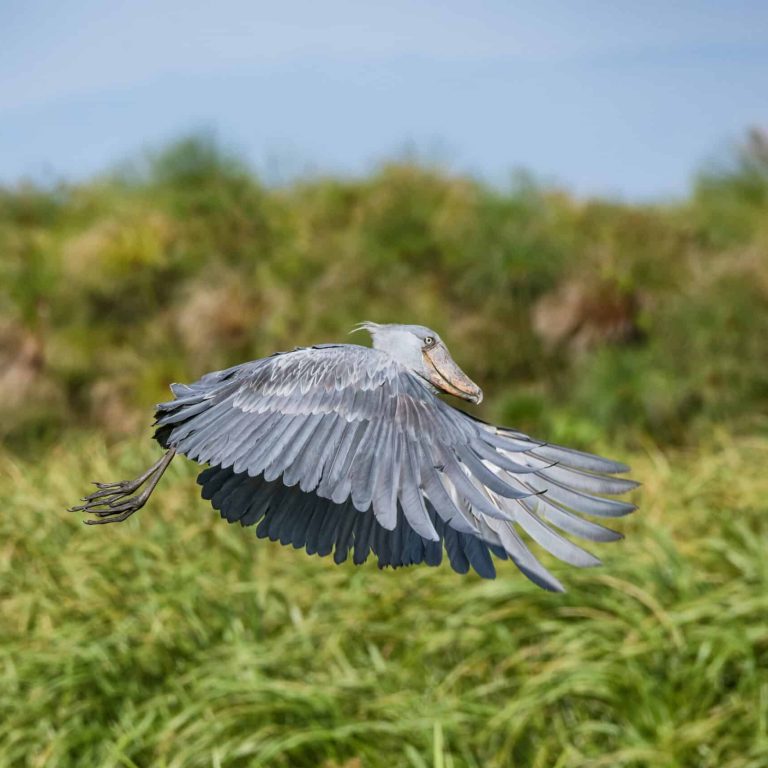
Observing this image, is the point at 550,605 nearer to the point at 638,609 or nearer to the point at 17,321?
the point at 638,609

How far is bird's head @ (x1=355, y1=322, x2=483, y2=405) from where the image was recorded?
1298 mm

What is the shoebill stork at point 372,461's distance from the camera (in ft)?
3.96

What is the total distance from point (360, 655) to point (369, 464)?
299 centimetres

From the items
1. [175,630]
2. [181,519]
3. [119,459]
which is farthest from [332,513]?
[119,459]

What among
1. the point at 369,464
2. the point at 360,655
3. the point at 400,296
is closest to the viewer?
the point at 369,464

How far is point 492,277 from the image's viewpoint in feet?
28.6

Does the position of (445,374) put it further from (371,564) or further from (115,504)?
(371,564)

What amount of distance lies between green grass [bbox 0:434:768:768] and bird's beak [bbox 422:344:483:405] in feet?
6.69

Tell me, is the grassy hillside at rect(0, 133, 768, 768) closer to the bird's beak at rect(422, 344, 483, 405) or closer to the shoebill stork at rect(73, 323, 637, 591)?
the shoebill stork at rect(73, 323, 637, 591)

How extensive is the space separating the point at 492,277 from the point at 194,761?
5.82 m


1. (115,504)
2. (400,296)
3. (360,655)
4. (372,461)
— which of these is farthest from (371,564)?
(400,296)

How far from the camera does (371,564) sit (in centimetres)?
466

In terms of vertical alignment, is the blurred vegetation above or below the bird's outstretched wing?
above

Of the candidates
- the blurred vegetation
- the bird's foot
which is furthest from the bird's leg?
the blurred vegetation
